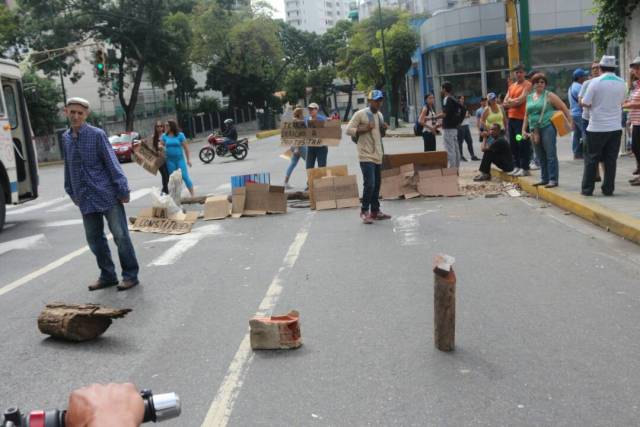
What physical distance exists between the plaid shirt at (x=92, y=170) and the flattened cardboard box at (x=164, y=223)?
3.50m

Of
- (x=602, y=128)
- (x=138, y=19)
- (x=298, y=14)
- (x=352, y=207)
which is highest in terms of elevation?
(x=298, y=14)

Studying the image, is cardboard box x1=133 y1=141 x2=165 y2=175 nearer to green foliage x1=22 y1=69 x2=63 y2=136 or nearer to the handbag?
the handbag

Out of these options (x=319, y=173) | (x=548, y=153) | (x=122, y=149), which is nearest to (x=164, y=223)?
(x=319, y=173)

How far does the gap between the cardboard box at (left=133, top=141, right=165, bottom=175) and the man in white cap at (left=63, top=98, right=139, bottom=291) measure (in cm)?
667

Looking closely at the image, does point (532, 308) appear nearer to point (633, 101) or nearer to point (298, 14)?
point (633, 101)

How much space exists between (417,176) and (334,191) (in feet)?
5.10

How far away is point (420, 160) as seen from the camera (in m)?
12.6

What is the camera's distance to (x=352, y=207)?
12.0m

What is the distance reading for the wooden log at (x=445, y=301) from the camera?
467cm

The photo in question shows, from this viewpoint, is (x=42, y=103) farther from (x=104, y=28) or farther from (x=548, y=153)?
(x=548, y=153)

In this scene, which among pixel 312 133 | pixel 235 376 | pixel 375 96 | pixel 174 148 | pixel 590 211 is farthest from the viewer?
pixel 174 148

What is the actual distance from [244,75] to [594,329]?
69.0 metres

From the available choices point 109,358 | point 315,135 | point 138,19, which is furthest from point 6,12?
point 109,358

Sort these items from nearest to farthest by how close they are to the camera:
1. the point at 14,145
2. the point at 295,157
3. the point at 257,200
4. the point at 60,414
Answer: the point at 60,414, the point at 257,200, the point at 14,145, the point at 295,157
